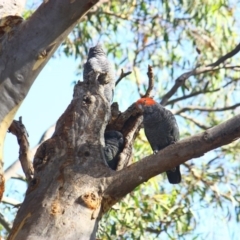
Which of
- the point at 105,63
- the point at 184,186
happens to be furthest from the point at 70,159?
the point at 184,186

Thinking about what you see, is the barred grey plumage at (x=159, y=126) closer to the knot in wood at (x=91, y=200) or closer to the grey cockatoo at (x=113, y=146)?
the grey cockatoo at (x=113, y=146)

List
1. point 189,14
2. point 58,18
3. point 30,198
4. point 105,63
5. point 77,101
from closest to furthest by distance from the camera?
point 58,18 → point 30,198 → point 77,101 → point 105,63 → point 189,14

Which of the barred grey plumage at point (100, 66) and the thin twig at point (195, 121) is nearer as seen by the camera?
the barred grey plumage at point (100, 66)

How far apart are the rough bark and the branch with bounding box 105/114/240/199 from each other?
0.69m

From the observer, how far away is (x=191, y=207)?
6.94 meters

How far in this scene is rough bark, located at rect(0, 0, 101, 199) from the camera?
338cm

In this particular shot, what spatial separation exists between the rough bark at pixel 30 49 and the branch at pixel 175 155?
692mm

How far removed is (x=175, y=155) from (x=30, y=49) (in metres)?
0.95

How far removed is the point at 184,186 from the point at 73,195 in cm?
431

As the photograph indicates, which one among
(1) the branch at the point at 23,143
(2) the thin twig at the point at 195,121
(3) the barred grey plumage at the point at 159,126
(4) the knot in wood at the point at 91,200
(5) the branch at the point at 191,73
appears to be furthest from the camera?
(2) the thin twig at the point at 195,121

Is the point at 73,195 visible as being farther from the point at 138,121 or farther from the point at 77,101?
the point at 138,121

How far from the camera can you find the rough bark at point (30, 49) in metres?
3.38

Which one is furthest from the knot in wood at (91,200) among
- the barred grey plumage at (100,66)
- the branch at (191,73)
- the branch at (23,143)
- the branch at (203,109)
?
the branch at (203,109)

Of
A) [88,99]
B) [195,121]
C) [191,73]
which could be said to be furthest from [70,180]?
[195,121]
